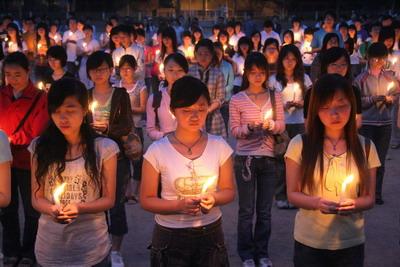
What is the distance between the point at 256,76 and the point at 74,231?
2.13 metres

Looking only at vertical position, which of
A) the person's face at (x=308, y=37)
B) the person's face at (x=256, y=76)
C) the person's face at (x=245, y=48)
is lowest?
the person's face at (x=256, y=76)

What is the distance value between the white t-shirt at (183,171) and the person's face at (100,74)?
1.67 m

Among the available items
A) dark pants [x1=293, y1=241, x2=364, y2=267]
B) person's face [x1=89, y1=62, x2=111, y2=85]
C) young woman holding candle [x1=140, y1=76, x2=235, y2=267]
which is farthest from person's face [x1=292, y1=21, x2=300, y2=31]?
→ dark pants [x1=293, y1=241, x2=364, y2=267]

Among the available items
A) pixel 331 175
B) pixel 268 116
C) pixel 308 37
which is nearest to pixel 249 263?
pixel 268 116

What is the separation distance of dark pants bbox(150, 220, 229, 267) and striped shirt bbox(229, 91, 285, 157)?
1525mm

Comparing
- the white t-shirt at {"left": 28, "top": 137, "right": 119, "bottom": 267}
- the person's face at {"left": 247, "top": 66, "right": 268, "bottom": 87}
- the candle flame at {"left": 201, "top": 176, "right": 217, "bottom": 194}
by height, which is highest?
the person's face at {"left": 247, "top": 66, "right": 268, "bottom": 87}

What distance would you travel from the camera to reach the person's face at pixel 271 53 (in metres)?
7.37

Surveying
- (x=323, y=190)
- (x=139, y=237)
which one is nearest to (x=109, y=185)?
(x=323, y=190)

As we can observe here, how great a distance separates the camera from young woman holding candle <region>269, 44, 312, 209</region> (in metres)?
5.73

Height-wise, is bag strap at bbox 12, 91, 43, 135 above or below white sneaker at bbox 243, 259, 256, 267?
above

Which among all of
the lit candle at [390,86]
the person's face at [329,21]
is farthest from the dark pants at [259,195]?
the person's face at [329,21]

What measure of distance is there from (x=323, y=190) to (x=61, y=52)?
4.04 m

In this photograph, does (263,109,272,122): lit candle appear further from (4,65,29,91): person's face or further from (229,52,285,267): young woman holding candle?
(4,65,29,91): person's face

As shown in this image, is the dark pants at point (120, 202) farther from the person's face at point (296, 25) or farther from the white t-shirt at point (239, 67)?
the person's face at point (296, 25)
